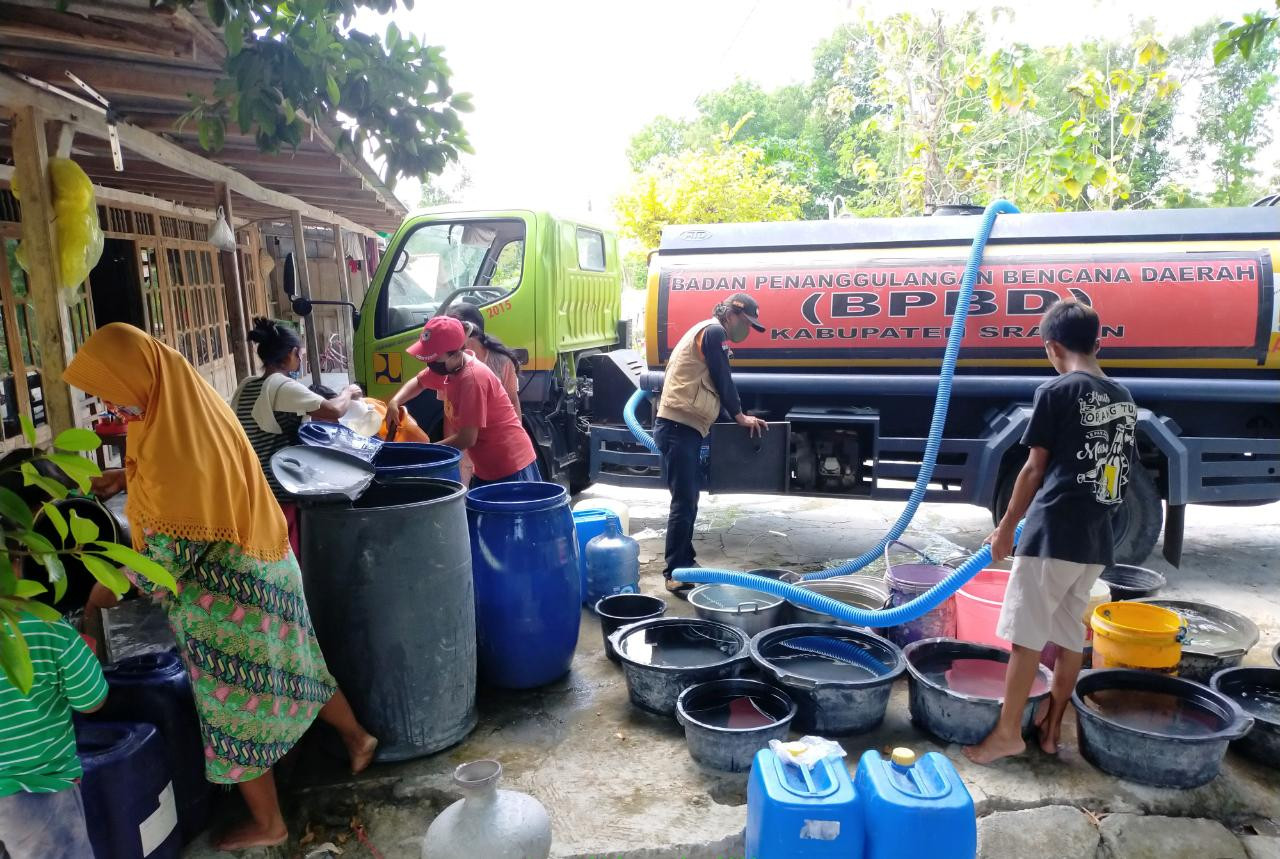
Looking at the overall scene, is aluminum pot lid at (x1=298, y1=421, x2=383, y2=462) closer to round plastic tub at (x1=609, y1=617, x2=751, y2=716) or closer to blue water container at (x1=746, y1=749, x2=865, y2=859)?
round plastic tub at (x1=609, y1=617, x2=751, y2=716)

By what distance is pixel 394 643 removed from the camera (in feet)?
9.04

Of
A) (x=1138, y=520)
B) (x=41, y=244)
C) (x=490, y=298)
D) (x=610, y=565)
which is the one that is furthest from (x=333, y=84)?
(x=1138, y=520)

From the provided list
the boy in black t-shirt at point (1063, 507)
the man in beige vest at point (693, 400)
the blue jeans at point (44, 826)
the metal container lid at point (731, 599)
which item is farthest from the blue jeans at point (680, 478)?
the blue jeans at point (44, 826)

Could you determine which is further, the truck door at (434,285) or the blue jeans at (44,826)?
the truck door at (434,285)

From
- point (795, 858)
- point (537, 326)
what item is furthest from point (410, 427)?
point (795, 858)

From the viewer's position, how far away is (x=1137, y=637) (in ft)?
10.3

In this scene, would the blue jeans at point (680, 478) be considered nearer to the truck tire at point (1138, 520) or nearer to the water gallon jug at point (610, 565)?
the water gallon jug at point (610, 565)

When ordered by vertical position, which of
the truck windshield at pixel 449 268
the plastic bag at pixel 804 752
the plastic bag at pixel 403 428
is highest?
the truck windshield at pixel 449 268

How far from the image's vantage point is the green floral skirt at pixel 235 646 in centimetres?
221

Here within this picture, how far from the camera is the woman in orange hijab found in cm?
210

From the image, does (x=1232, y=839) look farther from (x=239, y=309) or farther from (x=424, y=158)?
(x=239, y=309)

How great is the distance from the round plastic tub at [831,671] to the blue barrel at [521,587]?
0.83m

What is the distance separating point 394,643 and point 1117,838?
2.44m

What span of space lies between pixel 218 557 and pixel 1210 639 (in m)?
4.04
